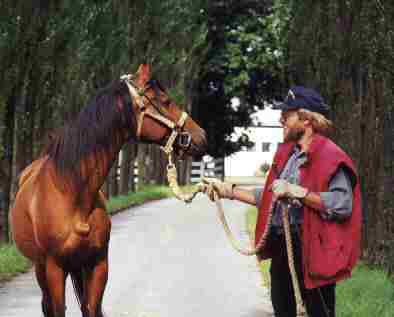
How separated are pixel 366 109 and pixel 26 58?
538cm

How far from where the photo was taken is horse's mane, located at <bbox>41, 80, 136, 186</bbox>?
5.82m

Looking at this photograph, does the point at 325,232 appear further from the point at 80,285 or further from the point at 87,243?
the point at 80,285

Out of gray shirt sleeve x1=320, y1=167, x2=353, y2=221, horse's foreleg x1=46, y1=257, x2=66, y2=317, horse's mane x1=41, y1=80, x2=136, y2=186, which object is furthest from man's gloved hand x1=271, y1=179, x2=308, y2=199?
horse's foreleg x1=46, y1=257, x2=66, y2=317

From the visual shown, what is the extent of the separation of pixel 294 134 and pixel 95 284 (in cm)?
168

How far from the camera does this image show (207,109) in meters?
45.0

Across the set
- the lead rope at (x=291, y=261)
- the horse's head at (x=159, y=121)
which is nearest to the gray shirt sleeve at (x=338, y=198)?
the lead rope at (x=291, y=261)

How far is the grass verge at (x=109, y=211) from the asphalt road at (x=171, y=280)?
0.27 m

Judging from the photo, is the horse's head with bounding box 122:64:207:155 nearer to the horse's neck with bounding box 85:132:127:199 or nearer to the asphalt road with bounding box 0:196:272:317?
the horse's neck with bounding box 85:132:127:199

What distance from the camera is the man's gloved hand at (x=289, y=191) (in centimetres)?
487

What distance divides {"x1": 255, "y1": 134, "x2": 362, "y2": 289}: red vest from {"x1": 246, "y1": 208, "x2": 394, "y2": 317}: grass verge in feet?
10.2

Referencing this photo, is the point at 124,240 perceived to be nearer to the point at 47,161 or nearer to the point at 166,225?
the point at 166,225

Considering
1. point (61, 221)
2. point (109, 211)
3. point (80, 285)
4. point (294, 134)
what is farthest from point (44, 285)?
point (109, 211)

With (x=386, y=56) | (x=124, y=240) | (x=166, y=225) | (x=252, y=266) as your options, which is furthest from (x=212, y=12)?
(x=386, y=56)

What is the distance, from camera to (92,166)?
5.93 meters
